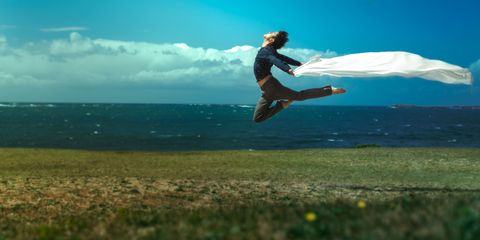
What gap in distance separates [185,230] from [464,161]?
90.4 feet

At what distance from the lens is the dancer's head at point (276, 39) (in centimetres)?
1411

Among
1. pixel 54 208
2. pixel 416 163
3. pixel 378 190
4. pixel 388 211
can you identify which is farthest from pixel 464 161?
pixel 388 211

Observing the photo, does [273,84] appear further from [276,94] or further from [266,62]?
[266,62]

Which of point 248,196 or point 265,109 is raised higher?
point 265,109

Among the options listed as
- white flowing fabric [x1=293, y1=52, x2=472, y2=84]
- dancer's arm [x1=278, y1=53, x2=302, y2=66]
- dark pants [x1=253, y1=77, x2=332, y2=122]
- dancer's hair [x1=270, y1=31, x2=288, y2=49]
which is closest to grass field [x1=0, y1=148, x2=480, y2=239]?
dark pants [x1=253, y1=77, x2=332, y2=122]

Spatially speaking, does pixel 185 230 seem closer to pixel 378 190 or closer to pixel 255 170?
pixel 378 190

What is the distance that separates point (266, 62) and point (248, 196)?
491 centimetres

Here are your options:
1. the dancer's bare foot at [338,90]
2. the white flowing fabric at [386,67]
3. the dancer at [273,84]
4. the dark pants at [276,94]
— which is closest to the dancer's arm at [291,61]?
the dancer at [273,84]

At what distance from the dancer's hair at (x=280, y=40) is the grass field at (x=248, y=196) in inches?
160

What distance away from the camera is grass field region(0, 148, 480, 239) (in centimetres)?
617

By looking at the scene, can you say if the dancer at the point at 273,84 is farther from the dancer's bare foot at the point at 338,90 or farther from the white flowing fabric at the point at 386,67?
the white flowing fabric at the point at 386,67

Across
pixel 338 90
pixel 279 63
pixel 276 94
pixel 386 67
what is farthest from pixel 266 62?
pixel 386 67

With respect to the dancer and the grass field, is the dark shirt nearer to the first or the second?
the dancer

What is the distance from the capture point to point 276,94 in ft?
47.1
